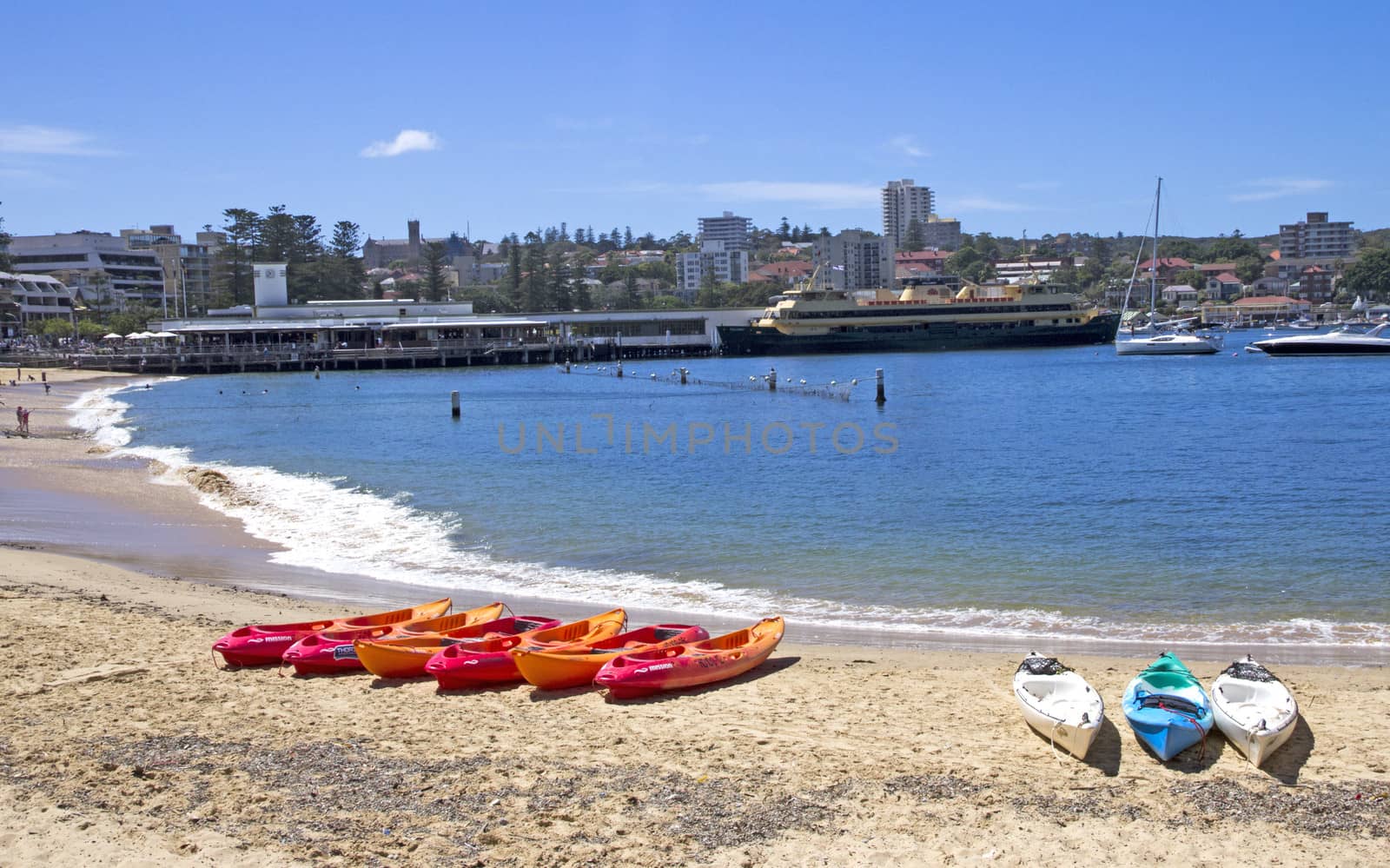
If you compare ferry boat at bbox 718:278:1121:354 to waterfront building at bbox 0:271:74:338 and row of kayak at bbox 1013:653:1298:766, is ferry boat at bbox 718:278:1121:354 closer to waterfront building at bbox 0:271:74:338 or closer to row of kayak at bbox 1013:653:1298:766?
waterfront building at bbox 0:271:74:338

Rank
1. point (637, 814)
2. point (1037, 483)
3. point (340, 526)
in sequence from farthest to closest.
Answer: point (1037, 483), point (340, 526), point (637, 814)

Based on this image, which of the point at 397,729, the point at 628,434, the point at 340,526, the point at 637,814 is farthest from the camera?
the point at 628,434

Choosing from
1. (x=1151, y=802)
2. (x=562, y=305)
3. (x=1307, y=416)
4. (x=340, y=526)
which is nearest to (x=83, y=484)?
(x=340, y=526)

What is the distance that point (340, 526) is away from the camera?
1842 cm

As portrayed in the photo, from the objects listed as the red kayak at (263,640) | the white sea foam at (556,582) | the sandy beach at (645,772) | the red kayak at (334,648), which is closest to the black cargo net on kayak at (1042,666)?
the sandy beach at (645,772)

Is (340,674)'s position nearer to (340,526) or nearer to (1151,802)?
(1151,802)

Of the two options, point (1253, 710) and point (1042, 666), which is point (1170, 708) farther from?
point (1042, 666)

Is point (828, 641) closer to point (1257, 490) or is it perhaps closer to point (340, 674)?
point (340, 674)

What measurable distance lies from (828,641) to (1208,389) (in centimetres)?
4714

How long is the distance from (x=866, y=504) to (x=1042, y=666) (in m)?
11.6

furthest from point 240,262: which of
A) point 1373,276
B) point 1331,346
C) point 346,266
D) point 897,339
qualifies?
point 1373,276

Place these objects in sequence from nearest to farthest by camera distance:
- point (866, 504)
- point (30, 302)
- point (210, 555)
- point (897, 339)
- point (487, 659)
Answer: point (487, 659) < point (210, 555) < point (866, 504) < point (897, 339) < point (30, 302)

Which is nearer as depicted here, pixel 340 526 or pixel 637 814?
pixel 637 814

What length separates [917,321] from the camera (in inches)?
3620
